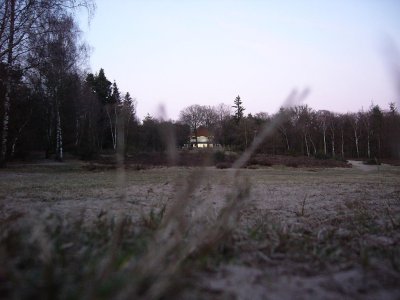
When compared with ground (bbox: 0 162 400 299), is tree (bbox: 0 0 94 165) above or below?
above

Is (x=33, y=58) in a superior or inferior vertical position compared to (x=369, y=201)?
superior

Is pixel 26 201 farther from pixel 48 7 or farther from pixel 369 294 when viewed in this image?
pixel 48 7

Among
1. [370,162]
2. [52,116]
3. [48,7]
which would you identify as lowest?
[370,162]

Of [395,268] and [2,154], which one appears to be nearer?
[395,268]

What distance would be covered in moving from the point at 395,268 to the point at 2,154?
19.7 m

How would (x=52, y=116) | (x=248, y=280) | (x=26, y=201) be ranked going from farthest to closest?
1. (x=52, y=116)
2. (x=26, y=201)
3. (x=248, y=280)

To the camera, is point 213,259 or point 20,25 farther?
point 20,25

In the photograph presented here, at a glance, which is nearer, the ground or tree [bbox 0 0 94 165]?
→ the ground

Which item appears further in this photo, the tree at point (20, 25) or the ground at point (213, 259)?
the tree at point (20, 25)

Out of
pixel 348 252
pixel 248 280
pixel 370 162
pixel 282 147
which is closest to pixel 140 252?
pixel 248 280

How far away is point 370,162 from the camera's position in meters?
38.1

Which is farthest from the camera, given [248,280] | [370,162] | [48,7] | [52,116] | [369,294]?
[370,162]

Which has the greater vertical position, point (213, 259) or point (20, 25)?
point (20, 25)

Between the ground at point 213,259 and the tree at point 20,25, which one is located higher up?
the tree at point 20,25
